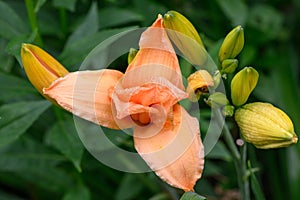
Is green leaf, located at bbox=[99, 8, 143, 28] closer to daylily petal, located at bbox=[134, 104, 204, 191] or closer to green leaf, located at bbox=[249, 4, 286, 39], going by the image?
green leaf, located at bbox=[249, 4, 286, 39]

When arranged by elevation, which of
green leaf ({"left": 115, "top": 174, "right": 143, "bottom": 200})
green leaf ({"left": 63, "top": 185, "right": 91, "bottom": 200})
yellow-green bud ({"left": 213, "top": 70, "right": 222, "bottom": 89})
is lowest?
green leaf ({"left": 115, "top": 174, "right": 143, "bottom": 200})

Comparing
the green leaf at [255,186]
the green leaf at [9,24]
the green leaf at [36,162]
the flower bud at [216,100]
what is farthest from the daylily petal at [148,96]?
the green leaf at [36,162]

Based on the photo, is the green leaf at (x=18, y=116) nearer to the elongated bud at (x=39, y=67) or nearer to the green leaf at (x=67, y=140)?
the green leaf at (x=67, y=140)

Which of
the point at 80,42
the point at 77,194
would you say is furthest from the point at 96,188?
the point at 80,42

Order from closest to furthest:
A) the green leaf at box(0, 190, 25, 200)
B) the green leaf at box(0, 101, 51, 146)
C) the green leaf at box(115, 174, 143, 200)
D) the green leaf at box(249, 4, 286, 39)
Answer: the green leaf at box(0, 101, 51, 146) → the green leaf at box(115, 174, 143, 200) → the green leaf at box(0, 190, 25, 200) → the green leaf at box(249, 4, 286, 39)

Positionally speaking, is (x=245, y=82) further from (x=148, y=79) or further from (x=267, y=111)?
(x=148, y=79)

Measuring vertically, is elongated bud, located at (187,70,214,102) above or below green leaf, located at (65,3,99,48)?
above

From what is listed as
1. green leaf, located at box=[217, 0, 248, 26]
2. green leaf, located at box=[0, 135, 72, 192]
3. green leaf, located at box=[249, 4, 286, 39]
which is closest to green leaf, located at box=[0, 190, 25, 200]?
green leaf, located at box=[0, 135, 72, 192]
